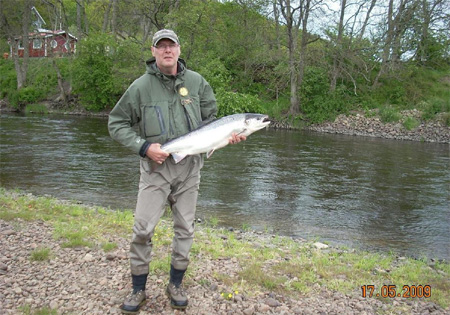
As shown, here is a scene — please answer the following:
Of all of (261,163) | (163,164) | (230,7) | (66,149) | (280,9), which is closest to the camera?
(163,164)

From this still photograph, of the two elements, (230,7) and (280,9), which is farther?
(230,7)

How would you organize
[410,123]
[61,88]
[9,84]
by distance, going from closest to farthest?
[410,123] < [61,88] < [9,84]

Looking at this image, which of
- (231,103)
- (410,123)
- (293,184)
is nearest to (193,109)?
(293,184)

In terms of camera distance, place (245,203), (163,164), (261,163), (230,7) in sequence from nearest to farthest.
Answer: (163,164)
(245,203)
(261,163)
(230,7)

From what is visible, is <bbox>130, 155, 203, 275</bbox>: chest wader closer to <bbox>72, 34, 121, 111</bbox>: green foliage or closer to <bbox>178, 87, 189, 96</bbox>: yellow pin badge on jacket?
<bbox>178, 87, 189, 96</bbox>: yellow pin badge on jacket

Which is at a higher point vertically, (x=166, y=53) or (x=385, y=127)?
(x=166, y=53)

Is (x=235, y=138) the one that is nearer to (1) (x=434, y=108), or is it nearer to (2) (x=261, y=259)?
(2) (x=261, y=259)

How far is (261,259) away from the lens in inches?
229

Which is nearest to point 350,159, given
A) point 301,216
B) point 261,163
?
point 261,163

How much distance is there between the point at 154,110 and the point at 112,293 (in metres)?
2.08

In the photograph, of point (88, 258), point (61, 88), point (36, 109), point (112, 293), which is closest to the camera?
point (112, 293)

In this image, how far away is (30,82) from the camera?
1523 inches

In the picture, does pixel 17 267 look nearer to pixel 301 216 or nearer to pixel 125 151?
pixel 301 216

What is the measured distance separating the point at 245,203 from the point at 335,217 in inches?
93.7
